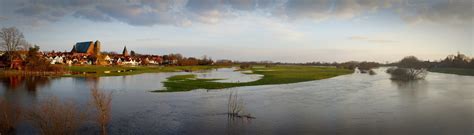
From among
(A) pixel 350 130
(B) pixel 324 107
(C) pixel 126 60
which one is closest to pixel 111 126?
(A) pixel 350 130

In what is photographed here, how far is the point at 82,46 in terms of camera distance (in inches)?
5586

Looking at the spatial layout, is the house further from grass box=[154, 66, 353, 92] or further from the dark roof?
grass box=[154, 66, 353, 92]

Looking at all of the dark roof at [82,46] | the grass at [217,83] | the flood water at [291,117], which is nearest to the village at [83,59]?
the dark roof at [82,46]

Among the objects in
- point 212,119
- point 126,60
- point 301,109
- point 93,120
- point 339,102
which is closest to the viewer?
point 93,120

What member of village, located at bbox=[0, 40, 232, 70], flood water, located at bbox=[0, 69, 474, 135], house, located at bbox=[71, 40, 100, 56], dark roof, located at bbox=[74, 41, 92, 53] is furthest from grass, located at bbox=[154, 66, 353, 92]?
dark roof, located at bbox=[74, 41, 92, 53]

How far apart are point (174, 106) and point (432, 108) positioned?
17.3 m

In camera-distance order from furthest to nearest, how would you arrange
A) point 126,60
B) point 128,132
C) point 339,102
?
point 126,60, point 339,102, point 128,132

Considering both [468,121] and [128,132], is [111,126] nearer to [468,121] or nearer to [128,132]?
[128,132]

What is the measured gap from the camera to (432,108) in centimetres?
2131

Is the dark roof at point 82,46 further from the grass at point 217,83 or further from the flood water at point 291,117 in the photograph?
the flood water at point 291,117

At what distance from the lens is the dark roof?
139200 mm

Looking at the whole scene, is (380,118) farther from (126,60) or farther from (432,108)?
(126,60)

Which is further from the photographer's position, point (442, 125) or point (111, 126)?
point (442, 125)

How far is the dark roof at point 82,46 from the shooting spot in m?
139
